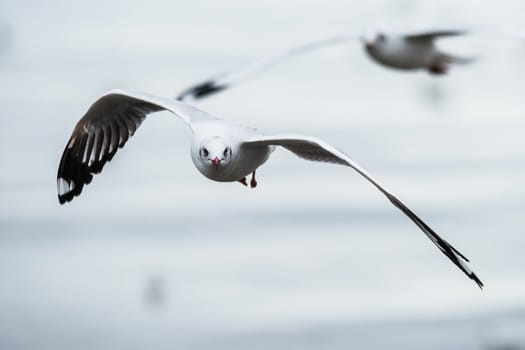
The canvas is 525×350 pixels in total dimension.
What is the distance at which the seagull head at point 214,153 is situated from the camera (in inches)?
242

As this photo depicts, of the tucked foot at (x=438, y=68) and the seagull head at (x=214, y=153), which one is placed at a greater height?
the tucked foot at (x=438, y=68)

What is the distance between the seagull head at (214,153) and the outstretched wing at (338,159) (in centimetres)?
14

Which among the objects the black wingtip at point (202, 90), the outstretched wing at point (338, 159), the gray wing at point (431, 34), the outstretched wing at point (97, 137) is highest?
the gray wing at point (431, 34)

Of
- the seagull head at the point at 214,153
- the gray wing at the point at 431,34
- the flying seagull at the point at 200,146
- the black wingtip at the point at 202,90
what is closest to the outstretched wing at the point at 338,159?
the flying seagull at the point at 200,146

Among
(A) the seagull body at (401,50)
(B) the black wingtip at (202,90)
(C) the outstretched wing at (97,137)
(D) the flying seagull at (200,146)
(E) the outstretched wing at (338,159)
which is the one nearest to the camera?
(E) the outstretched wing at (338,159)

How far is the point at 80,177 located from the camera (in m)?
7.27

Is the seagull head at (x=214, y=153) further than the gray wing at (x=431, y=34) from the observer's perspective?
No

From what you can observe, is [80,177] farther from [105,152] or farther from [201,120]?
[201,120]

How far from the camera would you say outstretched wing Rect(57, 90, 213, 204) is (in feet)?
23.1

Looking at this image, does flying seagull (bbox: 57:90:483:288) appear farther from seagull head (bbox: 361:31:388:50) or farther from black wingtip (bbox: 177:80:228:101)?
seagull head (bbox: 361:31:388:50)

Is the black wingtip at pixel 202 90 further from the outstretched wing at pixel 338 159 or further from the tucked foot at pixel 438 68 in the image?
the outstretched wing at pixel 338 159

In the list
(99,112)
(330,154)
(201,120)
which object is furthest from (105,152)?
(330,154)

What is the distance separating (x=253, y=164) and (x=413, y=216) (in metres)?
0.87

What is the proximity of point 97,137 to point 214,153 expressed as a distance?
3.68 ft
